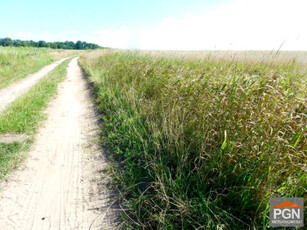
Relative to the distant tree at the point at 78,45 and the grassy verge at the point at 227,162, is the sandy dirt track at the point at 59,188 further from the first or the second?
the distant tree at the point at 78,45

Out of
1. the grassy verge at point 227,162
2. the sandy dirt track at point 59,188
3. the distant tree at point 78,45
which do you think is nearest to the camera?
the grassy verge at point 227,162

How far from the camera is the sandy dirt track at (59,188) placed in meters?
2.04

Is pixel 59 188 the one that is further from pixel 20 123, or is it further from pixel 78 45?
pixel 78 45

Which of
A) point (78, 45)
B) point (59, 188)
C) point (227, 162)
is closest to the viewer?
point (227, 162)

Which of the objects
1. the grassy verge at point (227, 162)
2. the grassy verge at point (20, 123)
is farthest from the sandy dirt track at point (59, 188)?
the grassy verge at point (227, 162)

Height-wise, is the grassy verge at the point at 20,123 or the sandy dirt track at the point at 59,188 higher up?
the grassy verge at the point at 20,123

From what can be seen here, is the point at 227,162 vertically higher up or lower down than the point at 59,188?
higher up

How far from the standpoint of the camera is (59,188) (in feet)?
8.21

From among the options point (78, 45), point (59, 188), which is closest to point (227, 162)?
point (59, 188)

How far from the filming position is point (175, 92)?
326cm

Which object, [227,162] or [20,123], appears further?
[20,123]

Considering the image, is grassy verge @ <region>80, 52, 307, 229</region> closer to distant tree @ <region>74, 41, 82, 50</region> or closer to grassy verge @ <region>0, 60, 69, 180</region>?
grassy verge @ <region>0, 60, 69, 180</region>

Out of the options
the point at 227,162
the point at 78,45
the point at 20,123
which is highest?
the point at 78,45

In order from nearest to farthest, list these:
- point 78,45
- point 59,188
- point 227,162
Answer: point 227,162
point 59,188
point 78,45
